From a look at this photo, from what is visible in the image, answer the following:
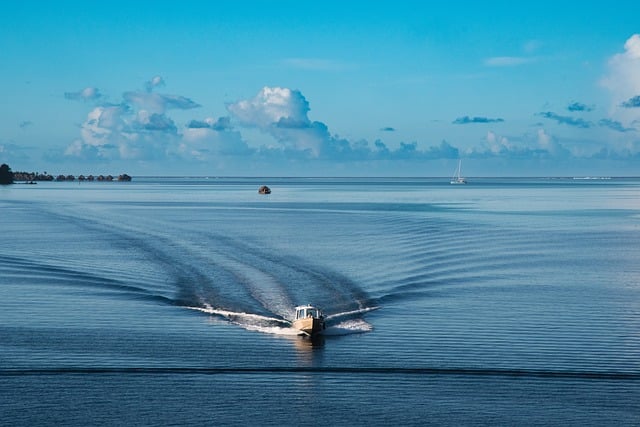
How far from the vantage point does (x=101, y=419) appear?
92.2 feet

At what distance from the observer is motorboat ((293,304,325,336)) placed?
131 ft

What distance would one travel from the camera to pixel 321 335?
4069 centimetres

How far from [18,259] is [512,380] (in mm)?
49357

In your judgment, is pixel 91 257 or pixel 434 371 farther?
pixel 91 257

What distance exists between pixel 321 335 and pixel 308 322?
115 centimetres

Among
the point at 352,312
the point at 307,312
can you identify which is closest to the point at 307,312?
the point at 307,312

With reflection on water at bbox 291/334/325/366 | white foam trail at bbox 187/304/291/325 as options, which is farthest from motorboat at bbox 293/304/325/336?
white foam trail at bbox 187/304/291/325

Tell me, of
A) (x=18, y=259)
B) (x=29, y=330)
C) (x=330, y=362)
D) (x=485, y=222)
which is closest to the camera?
(x=330, y=362)

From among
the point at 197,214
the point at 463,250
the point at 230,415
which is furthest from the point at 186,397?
the point at 197,214

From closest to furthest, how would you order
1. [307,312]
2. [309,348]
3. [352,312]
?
[309,348]
[307,312]
[352,312]

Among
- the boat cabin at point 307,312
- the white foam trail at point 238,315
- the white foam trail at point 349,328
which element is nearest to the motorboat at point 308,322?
the boat cabin at point 307,312

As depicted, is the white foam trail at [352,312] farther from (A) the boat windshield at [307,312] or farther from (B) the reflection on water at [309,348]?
(B) the reflection on water at [309,348]

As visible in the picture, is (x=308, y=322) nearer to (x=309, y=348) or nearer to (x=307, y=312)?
(x=307, y=312)

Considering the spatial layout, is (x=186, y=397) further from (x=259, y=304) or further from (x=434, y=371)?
(x=259, y=304)
